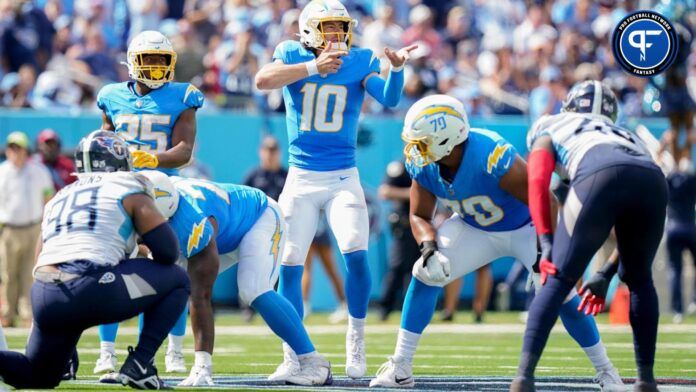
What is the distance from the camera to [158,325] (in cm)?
606

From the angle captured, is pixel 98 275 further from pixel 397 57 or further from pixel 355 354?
pixel 397 57

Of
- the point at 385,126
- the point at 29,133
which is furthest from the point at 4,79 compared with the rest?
the point at 385,126

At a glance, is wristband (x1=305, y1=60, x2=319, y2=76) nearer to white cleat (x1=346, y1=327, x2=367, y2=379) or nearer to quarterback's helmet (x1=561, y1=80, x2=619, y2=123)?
white cleat (x1=346, y1=327, x2=367, y2=379)

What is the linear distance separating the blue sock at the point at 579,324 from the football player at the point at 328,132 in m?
1.37

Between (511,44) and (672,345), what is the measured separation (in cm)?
806

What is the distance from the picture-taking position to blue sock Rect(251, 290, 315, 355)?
6.64 m

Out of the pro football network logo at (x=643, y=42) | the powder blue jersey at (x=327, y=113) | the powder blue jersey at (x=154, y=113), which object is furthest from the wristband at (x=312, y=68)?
the pro football network logo at (x=643, y=42)

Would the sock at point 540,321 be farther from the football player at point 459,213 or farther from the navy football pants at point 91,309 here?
the navy football pants at point 91,309

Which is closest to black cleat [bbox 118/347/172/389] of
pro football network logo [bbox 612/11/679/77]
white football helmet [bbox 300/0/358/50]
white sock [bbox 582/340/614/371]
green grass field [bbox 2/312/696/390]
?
green grass field [bbox 2/312/696/390]

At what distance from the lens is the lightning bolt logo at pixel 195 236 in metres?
6.57

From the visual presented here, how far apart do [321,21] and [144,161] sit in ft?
4.44

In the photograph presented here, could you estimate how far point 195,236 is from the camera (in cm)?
658

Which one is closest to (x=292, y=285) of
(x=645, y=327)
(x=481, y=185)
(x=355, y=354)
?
(x=355, y=354)

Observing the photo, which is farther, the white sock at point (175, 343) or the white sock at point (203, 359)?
the white sock at point (175, 343)
